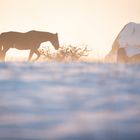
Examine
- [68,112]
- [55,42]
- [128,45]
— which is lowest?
[128,45]

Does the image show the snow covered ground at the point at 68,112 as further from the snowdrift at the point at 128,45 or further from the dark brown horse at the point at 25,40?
the snowdrift at the point at 128,45

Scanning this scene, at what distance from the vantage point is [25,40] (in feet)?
66.2

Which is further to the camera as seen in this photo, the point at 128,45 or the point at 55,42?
the point at 128,45

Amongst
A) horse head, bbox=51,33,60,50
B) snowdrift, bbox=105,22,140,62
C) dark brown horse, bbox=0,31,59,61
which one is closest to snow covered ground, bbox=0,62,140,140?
dark brown horse, bbox=0,31,59,61

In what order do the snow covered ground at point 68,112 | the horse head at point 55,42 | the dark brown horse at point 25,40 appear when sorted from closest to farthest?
the snow covered ground at point 68,112 < the dark brown horse at point 25,40 < the horse head at point 55,42

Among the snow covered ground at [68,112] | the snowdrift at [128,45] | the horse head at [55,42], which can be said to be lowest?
the snowdrift at [128,45]

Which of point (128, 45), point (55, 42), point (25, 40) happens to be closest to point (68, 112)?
point (25, 40)

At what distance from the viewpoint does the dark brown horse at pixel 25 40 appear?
763 inches

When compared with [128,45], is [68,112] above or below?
above

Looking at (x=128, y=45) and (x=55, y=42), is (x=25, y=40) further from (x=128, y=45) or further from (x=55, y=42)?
(x=128, y=45)

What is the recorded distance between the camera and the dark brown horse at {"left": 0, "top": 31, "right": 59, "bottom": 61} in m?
19.4

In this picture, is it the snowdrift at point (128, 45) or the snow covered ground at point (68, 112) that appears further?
the snowdrift at point (128, 45)

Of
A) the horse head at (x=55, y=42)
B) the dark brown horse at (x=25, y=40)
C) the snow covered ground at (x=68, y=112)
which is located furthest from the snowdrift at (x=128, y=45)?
the snow covered ground at (x=68, y=112)

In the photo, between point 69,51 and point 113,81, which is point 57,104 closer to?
point 113,81
